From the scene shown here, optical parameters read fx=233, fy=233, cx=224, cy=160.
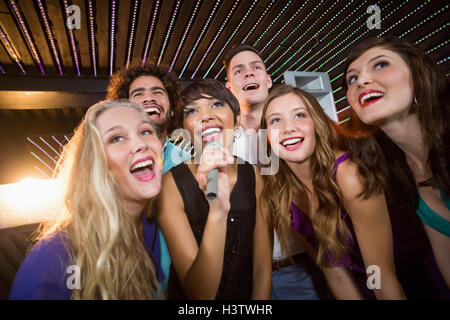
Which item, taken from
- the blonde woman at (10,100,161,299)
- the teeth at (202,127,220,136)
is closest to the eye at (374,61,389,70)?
the teeth at (202,127,220,136)

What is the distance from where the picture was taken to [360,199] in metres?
1.32

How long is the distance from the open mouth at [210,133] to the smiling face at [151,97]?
0.60m

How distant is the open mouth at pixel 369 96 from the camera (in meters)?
1.40

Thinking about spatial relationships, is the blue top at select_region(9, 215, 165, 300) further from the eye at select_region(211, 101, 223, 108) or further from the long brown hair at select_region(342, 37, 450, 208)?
the long brown hair at select_region(342, 37, 450, 208)

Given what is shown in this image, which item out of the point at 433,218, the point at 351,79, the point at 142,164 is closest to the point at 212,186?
the point at 142,164

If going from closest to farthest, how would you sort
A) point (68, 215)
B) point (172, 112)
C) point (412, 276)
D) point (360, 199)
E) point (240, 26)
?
point (68, 215) → point (360, 199) → point (412, 276) → point (172, 112) → point (240, 26)

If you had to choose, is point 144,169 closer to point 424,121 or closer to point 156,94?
point 156,94

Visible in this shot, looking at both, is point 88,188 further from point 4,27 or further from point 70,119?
point 70,119

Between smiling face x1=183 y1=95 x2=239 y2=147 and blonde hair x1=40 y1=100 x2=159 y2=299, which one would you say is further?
smiling face x1=183 y1=95 x2=239 y2=147

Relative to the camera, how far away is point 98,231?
3.43 ft

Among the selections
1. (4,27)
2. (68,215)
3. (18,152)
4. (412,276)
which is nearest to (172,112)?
(68,215)

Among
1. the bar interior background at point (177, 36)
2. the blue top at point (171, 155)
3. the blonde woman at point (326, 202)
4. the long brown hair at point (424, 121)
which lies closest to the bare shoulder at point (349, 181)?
the blonde woman at point (326, 202)

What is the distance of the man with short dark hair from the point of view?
5.49 feet
